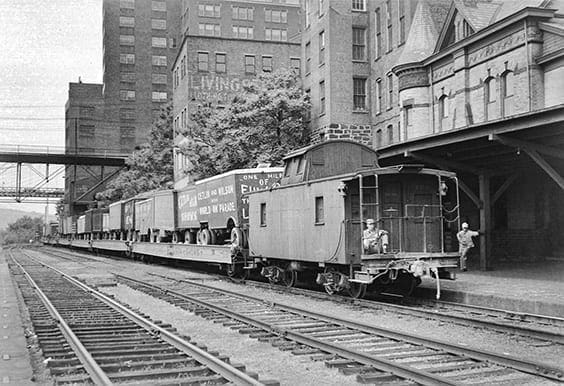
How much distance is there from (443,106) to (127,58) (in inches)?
Result: 3347

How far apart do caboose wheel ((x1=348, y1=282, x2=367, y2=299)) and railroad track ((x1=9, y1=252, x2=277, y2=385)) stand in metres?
4.95

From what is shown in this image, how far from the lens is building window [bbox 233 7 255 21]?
8961 centimetres

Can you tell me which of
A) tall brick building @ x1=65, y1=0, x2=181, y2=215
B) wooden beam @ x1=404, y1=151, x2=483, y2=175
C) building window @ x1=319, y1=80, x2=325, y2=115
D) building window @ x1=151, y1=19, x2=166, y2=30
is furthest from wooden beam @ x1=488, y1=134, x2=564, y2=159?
building window @ x1=151, y1=19, x2=166, y2=30

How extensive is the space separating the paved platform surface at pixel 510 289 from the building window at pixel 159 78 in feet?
304

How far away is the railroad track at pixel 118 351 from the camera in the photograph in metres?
6.72

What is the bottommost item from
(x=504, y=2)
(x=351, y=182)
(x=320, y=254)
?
(x=320, y=254)

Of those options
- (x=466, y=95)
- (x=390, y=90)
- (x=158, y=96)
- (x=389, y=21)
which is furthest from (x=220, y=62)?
(x=158, y=96)

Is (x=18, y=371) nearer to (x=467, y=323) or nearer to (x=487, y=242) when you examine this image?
(x=467, y=323)

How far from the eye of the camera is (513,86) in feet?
81.1

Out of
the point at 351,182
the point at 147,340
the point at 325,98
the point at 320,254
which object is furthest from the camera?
the point at 325,98

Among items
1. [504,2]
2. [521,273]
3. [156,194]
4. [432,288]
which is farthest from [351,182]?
[504,2]

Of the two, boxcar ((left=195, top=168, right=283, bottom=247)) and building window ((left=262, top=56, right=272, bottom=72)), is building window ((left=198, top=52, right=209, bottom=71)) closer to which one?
building window ((left=262, top=56, right=272, bottom=72))

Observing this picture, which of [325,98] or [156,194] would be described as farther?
[325,98]

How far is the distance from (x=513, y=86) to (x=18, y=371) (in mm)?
22133
